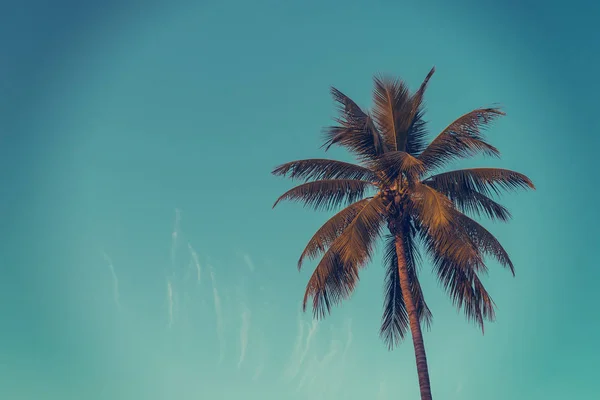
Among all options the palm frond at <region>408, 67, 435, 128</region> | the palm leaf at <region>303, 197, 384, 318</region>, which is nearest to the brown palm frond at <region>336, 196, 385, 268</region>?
the palm leaf at <region>303, 197, 384, 318</region>

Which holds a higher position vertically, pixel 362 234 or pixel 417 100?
pixel 417 100

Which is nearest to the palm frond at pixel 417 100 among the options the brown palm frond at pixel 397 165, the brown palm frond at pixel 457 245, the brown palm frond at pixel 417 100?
the brown palm frond at pixel 417 100

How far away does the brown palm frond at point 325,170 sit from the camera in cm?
1831

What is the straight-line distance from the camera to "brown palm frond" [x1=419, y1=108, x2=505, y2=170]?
680 inches

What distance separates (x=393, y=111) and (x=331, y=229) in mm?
4940

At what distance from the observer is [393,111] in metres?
18.6

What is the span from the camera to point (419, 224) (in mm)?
17766

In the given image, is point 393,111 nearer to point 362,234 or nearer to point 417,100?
point 417,100

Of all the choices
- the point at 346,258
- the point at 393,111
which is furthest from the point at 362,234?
the point at 393,111

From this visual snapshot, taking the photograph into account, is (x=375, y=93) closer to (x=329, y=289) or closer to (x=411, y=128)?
(x=411, y=128)

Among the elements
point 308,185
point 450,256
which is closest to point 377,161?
point 308,185

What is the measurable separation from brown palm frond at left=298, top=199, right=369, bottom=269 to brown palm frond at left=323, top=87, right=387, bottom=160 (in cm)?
196

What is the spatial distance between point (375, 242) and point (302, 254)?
2653 millimetres

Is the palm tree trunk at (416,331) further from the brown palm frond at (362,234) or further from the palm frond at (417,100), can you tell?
the palm frond at (417,100)
